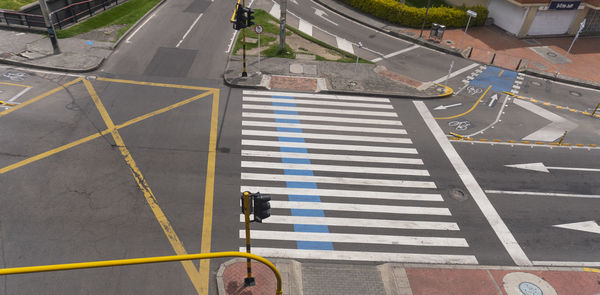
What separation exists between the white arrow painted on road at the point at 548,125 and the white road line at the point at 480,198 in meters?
5.11

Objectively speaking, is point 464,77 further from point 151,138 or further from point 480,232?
point 151,138

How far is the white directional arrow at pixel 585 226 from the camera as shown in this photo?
1541cm

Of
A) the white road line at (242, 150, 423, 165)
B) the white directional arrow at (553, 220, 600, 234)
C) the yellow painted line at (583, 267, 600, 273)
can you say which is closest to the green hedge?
the white road line at (242, 150, 423, 165)

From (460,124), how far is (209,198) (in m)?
15.1

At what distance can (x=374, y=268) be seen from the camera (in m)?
13.1

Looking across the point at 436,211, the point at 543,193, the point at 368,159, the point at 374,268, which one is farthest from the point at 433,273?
the point at 543,193

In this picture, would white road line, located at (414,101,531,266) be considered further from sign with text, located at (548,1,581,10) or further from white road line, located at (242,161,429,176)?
sign with text, located at (548,1,581,10)

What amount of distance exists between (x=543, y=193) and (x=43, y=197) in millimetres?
21674

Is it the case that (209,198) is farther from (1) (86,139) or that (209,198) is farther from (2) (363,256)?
(1) (86,139)

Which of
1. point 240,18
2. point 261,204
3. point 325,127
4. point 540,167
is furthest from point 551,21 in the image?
point 261,204

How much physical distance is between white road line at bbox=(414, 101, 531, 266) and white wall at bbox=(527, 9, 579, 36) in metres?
20.5

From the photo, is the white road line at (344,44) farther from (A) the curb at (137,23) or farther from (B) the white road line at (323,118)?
(A) the curb at (137,23)

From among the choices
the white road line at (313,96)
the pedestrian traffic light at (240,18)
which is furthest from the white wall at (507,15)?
the pedestrian traffic light at (240,18)

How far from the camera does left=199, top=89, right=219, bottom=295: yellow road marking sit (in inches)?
495
